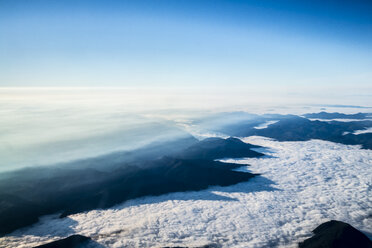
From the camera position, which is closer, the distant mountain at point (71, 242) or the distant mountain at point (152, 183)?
the distant mountain at point (71, 242)

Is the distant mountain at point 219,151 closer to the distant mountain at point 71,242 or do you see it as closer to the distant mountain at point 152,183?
the distant mountain at point 152,183

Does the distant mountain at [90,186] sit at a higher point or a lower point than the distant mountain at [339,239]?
lower

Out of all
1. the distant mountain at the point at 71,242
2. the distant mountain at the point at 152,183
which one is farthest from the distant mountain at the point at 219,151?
the distant mountain at the point at 71,242

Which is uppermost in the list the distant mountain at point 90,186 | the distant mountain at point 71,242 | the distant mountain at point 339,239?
the distant mountain at point 339,239

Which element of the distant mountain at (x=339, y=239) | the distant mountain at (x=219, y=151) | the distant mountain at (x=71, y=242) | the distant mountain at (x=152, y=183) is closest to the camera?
the distant mountain at (x=339, y=239)

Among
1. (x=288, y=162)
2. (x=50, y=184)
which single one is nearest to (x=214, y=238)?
(x=50, y=184)

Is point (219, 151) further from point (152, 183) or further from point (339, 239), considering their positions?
point (339, 239)

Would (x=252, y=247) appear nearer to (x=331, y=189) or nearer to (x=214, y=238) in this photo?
(x=214, y=238)

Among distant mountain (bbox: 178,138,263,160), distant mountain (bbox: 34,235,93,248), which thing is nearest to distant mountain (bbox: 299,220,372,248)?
distant mountain (bbox: 34,235,93,248)
